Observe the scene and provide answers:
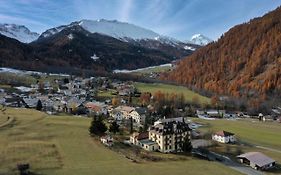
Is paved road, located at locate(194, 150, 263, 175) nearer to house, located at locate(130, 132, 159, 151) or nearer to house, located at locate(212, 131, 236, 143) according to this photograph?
house, located at locate(130, 132, 159, 151)

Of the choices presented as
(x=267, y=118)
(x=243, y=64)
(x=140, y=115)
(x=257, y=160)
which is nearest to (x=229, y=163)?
(x=257, y=160)

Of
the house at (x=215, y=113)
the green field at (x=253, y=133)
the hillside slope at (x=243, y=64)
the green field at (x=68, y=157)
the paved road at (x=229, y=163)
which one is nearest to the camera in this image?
the green field at (x=68, y=157)

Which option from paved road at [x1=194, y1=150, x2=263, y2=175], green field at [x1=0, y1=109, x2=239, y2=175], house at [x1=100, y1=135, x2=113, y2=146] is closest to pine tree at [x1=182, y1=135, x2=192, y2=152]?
paved road at [x1=194, y1=150, x2=263, y2=175]

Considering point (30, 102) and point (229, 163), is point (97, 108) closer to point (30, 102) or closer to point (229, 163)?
point (30, 102)

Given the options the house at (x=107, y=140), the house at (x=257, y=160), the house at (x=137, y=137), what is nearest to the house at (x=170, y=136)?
the house at (x=137, y=137)

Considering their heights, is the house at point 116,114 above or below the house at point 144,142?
above

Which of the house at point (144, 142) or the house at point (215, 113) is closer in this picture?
the house at point (144, 142)

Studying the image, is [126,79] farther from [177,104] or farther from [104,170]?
[104,170]

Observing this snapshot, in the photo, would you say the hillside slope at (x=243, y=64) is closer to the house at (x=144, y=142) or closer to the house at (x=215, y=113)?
the house at (x=215, y=113)
